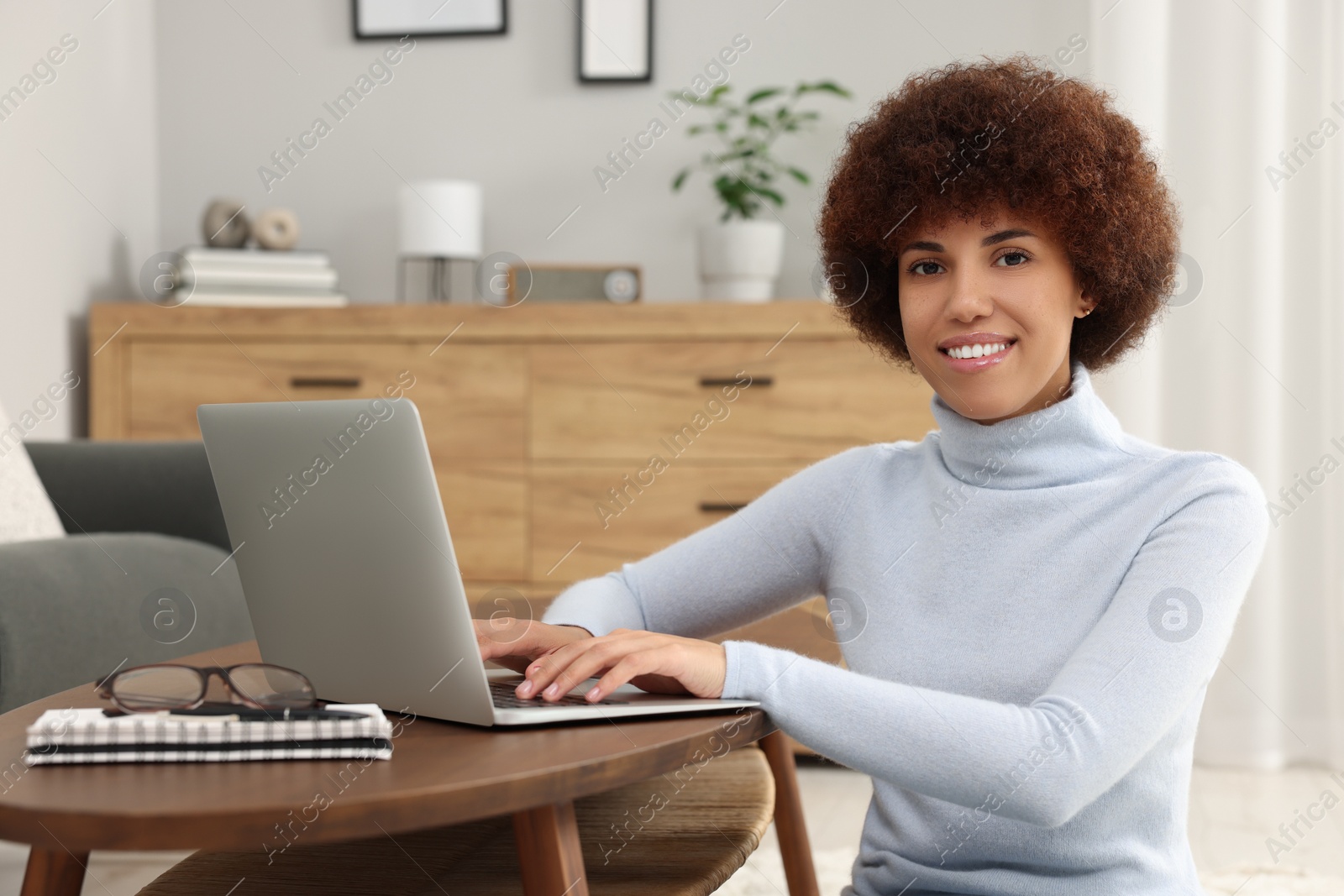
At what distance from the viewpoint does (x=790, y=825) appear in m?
1.37

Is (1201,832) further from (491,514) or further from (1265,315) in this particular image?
(491,514)

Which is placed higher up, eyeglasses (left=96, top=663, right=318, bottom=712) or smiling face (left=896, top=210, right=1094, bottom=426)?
smiling face (left=896, top=210, right=1094, bottom=426)

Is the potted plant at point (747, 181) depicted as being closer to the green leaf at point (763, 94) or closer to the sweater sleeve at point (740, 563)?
the green leaf at point (763, 94)

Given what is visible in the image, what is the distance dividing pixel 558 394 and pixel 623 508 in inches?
13.1

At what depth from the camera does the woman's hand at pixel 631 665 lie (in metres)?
0.82

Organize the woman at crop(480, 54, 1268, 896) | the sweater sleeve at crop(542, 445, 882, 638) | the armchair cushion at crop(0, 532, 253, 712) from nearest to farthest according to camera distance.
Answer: the woman at crop(480, 54, 1268, 896)
the sweater sleeve at crop(542, 445, 882, 638)
the armchair cushion at crop(0, 532, 253, 712)

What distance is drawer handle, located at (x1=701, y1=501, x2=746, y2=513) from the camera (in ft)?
9.43

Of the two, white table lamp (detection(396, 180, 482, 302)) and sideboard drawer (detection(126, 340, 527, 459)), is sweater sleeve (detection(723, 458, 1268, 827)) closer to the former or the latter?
sideboard drawer (detection(126, 340, 527, 459))

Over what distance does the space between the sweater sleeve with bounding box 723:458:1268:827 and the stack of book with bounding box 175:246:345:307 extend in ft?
8.17

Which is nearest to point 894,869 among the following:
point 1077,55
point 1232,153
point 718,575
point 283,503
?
point 718,575

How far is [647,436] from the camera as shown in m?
2.88

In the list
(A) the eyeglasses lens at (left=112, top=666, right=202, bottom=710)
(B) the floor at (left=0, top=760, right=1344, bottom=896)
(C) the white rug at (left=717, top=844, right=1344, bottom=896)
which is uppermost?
(A) the eyeglasses lens at (left=112, top=666, right=202, bottom=710)

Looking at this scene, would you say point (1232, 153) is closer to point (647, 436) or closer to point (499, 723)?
point (647, 436)

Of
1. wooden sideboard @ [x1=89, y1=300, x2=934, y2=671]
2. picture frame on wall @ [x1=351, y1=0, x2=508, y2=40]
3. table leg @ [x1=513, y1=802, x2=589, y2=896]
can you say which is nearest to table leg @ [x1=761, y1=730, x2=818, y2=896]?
table leg @ [x1=513, y1=802, x2=589, y2=896]
